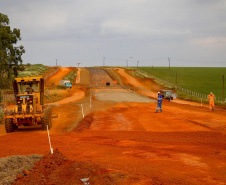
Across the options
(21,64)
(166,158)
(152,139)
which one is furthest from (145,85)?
(166,158)

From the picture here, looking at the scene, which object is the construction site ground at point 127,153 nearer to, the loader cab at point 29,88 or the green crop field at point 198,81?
the loader cab at point 29,88

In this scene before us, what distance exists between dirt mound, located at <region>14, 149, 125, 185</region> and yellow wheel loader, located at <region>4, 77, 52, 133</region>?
30.4 ft

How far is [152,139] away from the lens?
51.2 feet

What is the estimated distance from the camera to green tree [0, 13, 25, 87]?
5316 cm

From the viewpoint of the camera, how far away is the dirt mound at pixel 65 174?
26.5 ft

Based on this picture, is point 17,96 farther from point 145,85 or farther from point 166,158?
point 145,85

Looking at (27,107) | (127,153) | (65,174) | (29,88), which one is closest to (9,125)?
(27,107)

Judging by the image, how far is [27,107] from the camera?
1945cm

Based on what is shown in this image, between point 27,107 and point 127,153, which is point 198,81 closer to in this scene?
point 27,107

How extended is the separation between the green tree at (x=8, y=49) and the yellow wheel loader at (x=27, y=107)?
33.9 m

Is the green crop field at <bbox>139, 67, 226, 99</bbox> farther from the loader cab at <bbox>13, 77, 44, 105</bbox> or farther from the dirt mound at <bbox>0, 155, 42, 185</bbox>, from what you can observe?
the dirt mound at <bbox>0, 155, 42, 185</bbox>

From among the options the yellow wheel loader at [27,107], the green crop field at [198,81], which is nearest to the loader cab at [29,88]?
the yellow wheel loader at [27,107]

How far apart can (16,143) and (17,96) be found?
487 centimetres

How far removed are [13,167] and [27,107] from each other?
34.6ft
